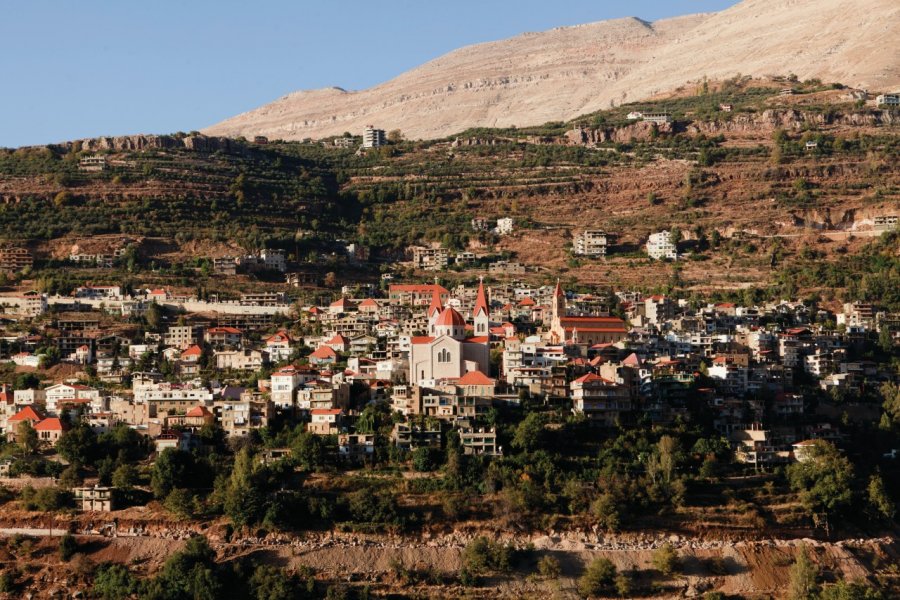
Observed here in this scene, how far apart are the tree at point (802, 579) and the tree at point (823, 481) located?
3286 millimetres

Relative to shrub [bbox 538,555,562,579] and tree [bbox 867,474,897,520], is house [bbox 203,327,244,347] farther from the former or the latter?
tree [bbox 867,474,897,520]

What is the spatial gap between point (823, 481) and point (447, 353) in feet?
52.9

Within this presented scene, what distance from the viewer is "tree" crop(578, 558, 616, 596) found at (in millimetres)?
55656

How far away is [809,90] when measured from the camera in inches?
5143

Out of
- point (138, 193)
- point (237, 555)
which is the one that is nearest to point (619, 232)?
point (138, 193)

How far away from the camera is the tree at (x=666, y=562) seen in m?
56.8

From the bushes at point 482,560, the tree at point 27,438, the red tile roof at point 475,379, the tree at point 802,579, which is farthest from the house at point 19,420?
the tree at point 802,579

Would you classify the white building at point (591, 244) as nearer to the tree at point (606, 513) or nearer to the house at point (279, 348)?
the house at point (279, 348)

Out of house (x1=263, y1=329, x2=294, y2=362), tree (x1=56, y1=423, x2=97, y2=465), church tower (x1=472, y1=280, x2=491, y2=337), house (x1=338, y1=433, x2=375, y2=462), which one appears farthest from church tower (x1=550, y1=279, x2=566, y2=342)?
tree (x1=56, y1=423, x2=97, y2=465)

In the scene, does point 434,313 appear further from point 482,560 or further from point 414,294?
point 482,560

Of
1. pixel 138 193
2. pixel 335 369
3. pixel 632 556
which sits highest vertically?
pixel 138 193

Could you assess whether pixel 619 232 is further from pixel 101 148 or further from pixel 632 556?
pixel 632 556

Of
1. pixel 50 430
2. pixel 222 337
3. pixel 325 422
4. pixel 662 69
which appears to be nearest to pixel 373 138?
pixel 662 69

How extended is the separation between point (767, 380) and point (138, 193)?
48.3m
